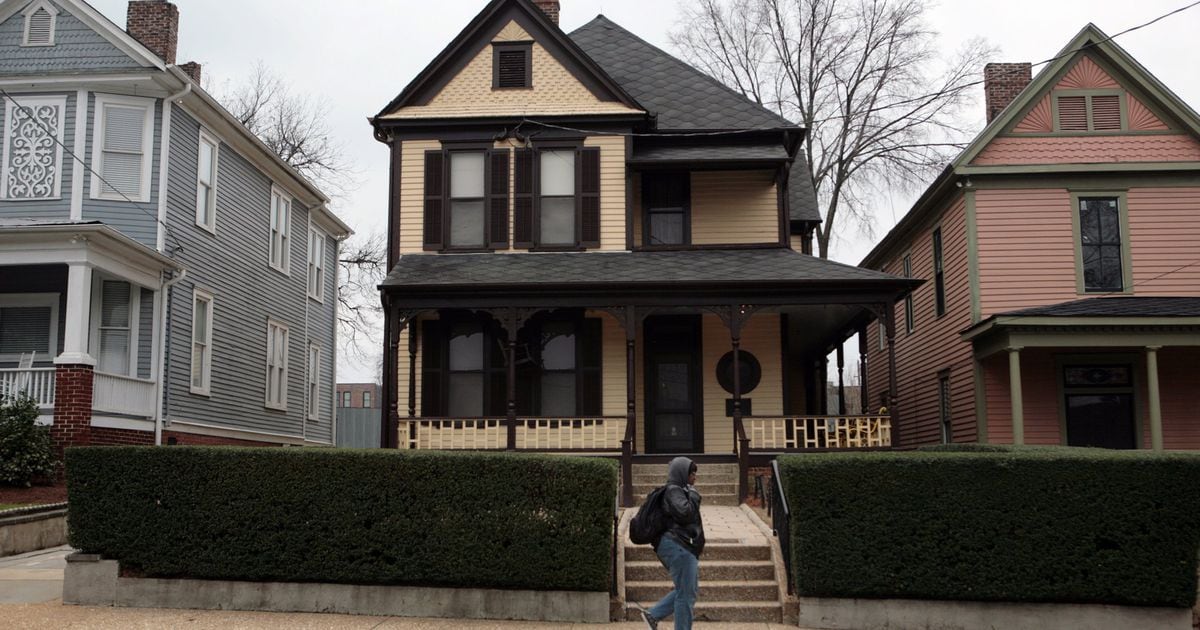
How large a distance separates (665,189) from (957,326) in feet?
20.9

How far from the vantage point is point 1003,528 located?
10.2 metres

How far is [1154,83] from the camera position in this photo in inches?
774

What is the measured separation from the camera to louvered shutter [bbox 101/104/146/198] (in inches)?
748

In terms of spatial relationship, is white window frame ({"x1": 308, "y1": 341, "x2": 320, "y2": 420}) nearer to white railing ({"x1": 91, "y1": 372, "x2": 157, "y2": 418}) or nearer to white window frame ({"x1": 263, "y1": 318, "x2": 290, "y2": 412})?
white window frame ({"x1": 263, "y1": 318, "x2": 290, "y2": 412})

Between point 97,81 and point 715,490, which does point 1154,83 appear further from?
point 97,81

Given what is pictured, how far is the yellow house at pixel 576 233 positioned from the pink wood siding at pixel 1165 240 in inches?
206

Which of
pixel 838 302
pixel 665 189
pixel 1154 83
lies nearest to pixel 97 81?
pixel 665 189

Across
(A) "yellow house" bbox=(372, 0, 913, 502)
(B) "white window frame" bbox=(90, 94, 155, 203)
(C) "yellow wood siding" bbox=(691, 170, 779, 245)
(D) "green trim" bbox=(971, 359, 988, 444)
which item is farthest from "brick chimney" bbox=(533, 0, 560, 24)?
(D) "green trim" bbox=(971, 359, 988, 444)

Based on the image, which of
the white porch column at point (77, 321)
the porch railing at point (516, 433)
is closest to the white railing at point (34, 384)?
the white porch column at point (77, 321)

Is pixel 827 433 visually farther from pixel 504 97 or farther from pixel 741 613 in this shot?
pixel 504 97

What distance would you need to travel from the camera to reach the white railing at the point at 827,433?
1718 cm

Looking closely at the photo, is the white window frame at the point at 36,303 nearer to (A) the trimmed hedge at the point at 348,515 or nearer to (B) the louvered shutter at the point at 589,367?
(B) the louvered shutter at the point at 589,367

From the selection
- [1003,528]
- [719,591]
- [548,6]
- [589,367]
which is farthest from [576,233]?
[1003,528]

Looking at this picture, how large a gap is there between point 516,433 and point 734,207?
5893 mm
